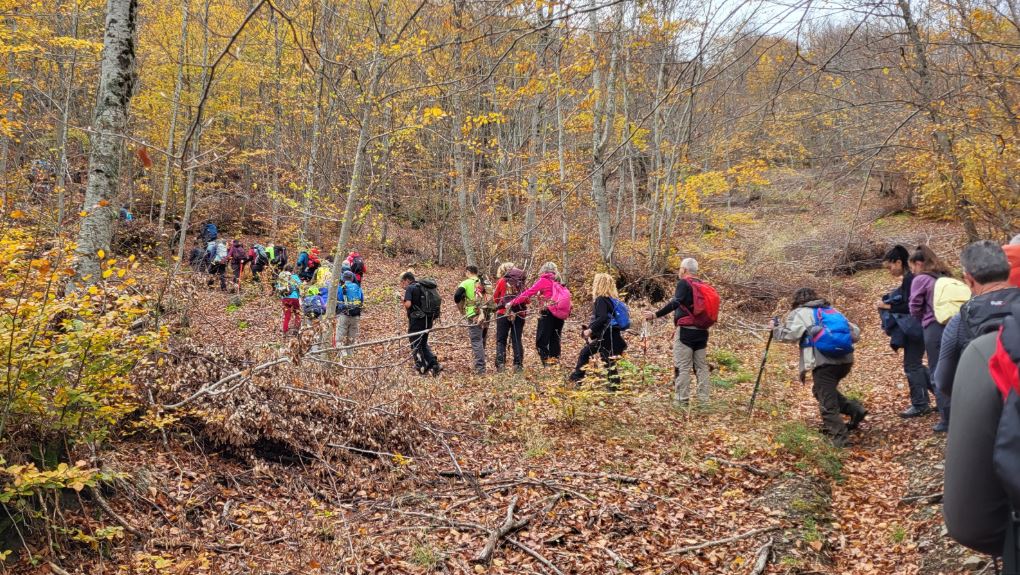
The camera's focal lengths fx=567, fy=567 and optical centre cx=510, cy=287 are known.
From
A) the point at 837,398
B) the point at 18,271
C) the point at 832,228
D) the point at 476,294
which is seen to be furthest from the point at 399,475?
the point at 832,228

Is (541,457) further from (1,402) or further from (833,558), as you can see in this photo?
(1,402)

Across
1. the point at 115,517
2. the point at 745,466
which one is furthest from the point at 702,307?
the point at 115,517

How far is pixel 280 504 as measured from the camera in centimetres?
484

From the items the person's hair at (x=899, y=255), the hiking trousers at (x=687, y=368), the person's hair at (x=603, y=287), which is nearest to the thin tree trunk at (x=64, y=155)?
the person's hair at (x=603, y=287)

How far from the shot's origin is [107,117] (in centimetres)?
589

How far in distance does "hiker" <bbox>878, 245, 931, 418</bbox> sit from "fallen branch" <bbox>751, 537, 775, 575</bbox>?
3769 millimetres

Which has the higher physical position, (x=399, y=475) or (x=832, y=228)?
(x=832, y=228)

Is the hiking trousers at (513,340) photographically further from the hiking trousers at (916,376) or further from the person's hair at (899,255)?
the hiking trousers at (916,376)

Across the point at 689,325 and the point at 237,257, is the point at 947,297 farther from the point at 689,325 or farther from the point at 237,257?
the point at 237,257

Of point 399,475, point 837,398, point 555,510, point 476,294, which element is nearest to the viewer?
point 555,510

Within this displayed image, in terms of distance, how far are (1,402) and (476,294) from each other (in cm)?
623

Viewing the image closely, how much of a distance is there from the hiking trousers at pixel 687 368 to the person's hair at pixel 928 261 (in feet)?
8.14

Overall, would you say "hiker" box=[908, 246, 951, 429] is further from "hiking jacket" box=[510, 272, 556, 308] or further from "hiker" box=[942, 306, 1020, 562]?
"hiker" box=[942, 306, 1020, 562]

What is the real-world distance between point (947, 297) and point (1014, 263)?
397cm
